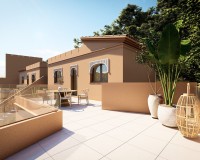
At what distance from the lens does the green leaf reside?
3547 millimetres

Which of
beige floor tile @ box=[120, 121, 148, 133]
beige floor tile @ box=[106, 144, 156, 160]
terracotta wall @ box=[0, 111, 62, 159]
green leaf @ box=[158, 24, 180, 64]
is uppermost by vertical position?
green leaf @ box=[158, 24, 180, 64]

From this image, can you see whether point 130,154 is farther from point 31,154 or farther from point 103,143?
point 31,154

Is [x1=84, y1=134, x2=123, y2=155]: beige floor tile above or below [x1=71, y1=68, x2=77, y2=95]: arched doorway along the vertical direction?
below

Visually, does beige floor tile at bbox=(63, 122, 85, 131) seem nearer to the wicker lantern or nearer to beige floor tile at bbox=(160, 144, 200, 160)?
beige floor tile at bbox=(160, 144, 200, 160)

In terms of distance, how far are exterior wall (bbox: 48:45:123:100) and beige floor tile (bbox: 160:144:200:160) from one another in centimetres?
539

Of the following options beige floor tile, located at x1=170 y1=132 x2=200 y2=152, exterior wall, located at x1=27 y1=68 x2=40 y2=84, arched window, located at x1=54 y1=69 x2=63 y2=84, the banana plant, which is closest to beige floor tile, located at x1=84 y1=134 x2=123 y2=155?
beige floor tile, located at x1=170 y1=132 x2=200 y2=152

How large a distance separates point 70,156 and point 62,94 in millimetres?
5196

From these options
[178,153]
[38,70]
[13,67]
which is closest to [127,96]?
[178,153]

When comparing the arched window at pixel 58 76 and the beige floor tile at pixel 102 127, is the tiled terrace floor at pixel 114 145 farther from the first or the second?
the arched window at pixel 58 76

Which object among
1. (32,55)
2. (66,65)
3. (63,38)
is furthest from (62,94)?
(32,55)

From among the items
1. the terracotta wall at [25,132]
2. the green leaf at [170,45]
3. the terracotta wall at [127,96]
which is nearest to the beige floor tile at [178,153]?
the green leaf at [170,45]

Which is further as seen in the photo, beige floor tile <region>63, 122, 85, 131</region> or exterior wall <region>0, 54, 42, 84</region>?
exterior wall <region>0, 54, 42, 84</region>

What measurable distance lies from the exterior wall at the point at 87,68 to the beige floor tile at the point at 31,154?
19.7ft

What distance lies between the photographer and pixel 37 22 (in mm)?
6223
